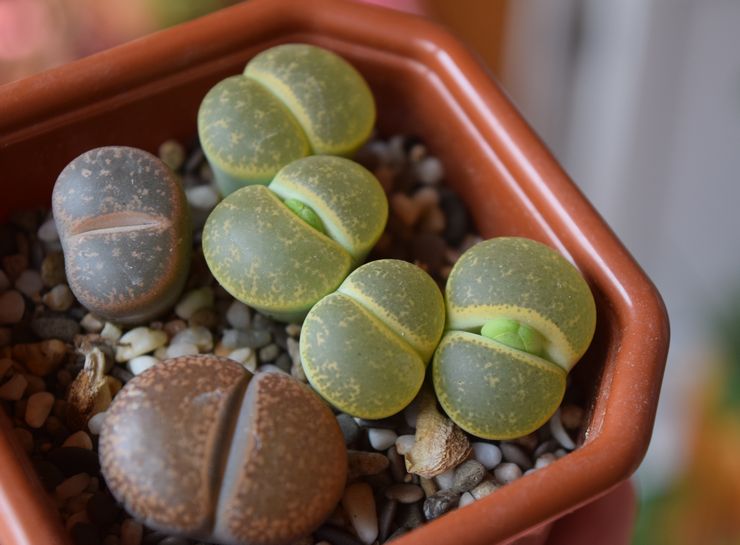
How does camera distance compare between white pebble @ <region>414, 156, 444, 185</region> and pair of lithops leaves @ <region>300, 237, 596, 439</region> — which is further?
white pebble @ <region>414, 156, 444, 185</region>

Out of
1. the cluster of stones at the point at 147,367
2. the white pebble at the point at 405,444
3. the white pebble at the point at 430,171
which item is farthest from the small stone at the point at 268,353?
the white pebble at the point at 430,171

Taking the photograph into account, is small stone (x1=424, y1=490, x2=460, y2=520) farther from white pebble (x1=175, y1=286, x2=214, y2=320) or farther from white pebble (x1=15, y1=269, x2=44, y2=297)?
white pebble (x1=15, y1=269, x2=44, y2=297)

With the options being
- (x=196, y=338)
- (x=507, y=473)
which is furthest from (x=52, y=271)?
(x=507, y=473)

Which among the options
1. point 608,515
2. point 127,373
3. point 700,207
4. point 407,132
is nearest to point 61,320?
point 127,373

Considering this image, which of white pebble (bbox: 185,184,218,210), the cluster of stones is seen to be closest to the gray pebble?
the cluster of stones

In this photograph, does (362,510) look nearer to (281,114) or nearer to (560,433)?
(560,433)

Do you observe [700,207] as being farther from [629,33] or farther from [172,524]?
[172,524]

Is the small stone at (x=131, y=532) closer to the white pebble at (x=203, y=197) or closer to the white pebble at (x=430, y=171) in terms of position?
the white pebble at (x=203, y=197)
